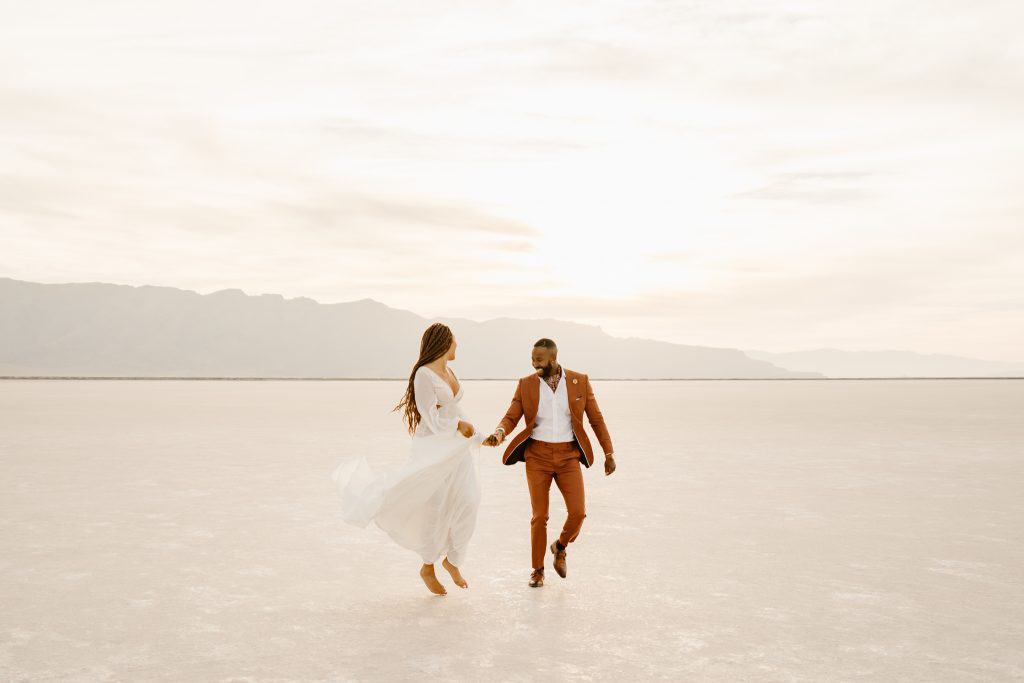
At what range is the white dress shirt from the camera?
6.46 meters

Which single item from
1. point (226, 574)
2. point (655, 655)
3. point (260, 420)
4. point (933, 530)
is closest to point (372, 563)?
point (226, 574)

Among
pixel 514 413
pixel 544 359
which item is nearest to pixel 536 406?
pixel 514 413

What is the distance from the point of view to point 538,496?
646cm

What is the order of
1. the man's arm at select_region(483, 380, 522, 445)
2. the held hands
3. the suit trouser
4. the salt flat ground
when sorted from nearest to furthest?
the salt flat ground
the held hands
the man's arm at select_region(483, 380, 522, 445)
the suit trouser

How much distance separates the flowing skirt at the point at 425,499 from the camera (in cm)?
598

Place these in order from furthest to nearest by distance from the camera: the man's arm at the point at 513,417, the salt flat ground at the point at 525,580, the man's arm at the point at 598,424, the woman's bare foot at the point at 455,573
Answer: the man's arm at the point at 598,424, the man's arm at the point at 513,417, the woman's bare foot at the point at 455,573, the salt flat ground at the point at 525,580

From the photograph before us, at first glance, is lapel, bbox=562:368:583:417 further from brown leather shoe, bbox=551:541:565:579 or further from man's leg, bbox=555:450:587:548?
brown leather shoe, bbox=551:541:565:579

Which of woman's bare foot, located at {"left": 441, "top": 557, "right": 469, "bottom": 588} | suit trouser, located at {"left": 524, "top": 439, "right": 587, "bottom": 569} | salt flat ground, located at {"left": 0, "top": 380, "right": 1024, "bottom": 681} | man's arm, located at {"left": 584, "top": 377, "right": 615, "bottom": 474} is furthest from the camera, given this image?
man's arm, located at {"left": 584, "top": 377, "right": 615, "bottom": 474}

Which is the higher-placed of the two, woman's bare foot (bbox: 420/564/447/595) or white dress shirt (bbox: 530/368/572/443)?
white dress shirt (bbox: 530/368/572/443)

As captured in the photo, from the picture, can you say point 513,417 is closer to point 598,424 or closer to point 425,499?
point 598,424

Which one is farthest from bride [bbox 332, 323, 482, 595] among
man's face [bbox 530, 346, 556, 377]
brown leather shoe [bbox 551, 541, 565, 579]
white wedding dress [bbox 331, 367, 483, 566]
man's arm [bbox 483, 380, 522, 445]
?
brown leather shoe [bbox 551, 541, 565, 579]

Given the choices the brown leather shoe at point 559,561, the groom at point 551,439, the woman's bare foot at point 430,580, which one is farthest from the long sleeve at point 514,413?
the woman's bare foot at point 430,580

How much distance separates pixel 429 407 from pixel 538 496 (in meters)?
1.10

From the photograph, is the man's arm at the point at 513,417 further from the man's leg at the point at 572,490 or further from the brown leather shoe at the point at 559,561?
the brown leather shoe at the point at 559,561
